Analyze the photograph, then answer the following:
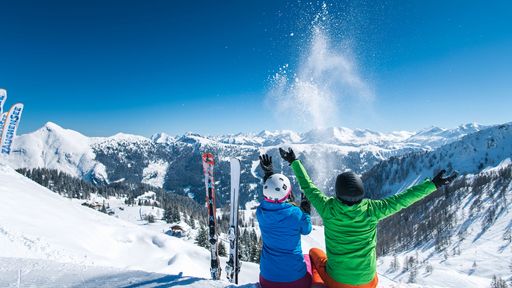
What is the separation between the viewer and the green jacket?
5.28 m

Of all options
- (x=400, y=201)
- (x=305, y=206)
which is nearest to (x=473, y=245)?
(x=305, y=206)

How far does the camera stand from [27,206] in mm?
24594

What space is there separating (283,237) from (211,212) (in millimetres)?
6988

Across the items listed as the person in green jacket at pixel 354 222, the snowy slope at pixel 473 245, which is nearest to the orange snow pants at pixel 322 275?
the person in green jacket at pixel 354 222

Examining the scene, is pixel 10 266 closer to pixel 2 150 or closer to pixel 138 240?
pixel 138 240

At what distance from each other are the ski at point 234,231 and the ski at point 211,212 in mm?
840

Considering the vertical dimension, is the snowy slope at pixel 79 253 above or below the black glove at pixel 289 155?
below

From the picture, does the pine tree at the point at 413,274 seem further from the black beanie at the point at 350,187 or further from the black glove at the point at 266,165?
the black beanie at the point at 350,187

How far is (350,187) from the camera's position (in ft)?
16.8

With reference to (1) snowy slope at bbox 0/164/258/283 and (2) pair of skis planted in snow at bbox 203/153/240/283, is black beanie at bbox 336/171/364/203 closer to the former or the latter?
(2) pair of skis planted in snow at bbox 203/153/240/283

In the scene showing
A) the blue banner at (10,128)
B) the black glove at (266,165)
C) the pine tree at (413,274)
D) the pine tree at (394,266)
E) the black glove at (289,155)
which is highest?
the blue banner at (10,128)

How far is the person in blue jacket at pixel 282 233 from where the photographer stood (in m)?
5.86

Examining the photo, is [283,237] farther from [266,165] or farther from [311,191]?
[266,165]

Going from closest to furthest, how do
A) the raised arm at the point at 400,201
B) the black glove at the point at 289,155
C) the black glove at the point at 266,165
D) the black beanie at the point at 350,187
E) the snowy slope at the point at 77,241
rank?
the black beanie at the point at 350,187, the raised arm at the point at 400,201, the black glove at the point at 289,155, the black glove at the point at 266,165, the snowy slope at the point at 77,241
